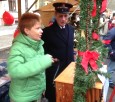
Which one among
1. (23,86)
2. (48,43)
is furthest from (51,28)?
(23,86)

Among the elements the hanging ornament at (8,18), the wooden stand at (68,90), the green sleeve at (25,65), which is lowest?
the wooden stand at (68,90)

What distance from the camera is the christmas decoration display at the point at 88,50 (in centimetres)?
172

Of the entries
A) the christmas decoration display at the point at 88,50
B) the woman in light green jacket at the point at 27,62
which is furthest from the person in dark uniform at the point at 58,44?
the christmas decoration display at the point at 88,50

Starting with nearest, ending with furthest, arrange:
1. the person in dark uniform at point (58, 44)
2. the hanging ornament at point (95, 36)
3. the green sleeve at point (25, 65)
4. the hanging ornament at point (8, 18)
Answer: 1. the green sleeve at point (25, 65)
2. the hanging ornament at point (95, 36)
3. the person in dark uniform at point (58, 44)
4. the hanging ornament at point (8, 18)

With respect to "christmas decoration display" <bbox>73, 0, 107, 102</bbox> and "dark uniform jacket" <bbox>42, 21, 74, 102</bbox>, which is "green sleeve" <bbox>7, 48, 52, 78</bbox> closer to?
"christmas decoration display" <bbox>73, 0, 107, 102</bbox>

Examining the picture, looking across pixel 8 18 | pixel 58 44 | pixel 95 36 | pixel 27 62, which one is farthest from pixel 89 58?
pixel 8 18

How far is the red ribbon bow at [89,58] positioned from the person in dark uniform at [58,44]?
1059mm

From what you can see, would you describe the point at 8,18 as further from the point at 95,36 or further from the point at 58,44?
the point at 95,36

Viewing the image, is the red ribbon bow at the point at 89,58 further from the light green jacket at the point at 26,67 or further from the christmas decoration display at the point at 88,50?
the light green jacket at the point at 26,67

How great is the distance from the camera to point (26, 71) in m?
1.69

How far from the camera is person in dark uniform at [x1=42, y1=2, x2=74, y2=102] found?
2811mm

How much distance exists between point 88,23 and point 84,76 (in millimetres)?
413

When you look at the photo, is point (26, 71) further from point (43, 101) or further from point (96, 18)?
point (43, 101)

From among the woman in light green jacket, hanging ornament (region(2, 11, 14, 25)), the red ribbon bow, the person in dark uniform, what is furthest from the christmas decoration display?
hanging ornament (region(2, 11, 14, 25))
